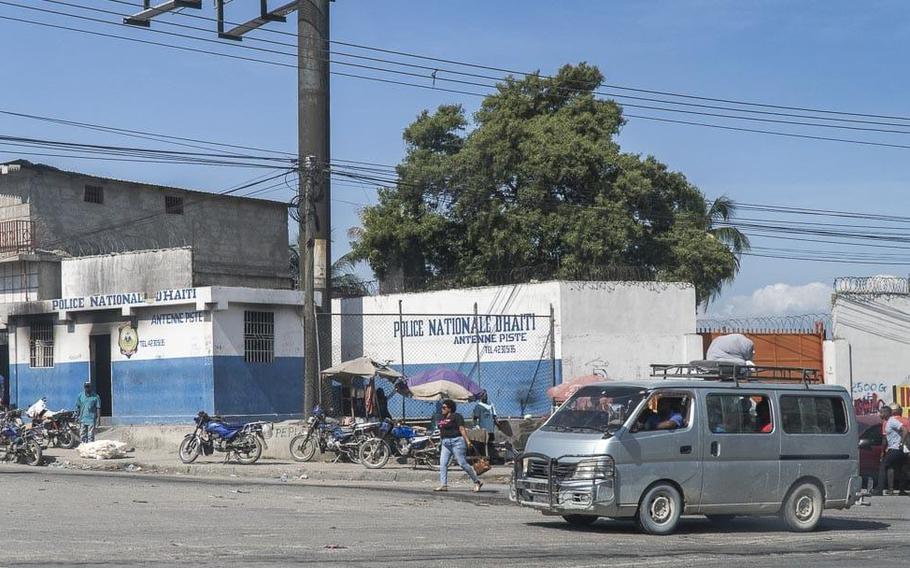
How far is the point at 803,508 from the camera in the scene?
14.7 meters

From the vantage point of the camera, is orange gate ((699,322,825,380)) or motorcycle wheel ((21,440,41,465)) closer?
motorcycle wheel ((21,440,41,465))

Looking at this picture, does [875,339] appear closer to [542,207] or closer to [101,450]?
[542,207]

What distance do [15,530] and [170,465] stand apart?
11.4 metres

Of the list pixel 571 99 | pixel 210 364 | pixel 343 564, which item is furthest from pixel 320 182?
pixel 343 564

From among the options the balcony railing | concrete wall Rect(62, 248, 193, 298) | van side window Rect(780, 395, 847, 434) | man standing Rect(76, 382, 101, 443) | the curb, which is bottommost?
the curb

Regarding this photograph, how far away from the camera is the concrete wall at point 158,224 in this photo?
3694 centimetres

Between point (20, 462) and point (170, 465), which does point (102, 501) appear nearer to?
point (170, 465)

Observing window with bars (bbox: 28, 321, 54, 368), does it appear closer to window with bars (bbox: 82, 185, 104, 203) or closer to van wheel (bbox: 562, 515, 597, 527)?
window with bars (bbox: 82, 185, 104, 203)

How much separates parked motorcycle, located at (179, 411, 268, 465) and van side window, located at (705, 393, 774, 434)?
Answer: 488 inches

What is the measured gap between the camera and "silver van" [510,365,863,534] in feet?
44.2

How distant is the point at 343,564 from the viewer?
10.8 m

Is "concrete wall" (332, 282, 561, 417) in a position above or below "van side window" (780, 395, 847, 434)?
above

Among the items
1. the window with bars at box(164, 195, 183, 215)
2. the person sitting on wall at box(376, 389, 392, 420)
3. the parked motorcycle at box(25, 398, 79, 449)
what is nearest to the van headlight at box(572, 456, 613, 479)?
the person sitting on wall at box(376, 389, 392, 420)

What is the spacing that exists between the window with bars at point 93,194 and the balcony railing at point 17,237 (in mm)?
2676
